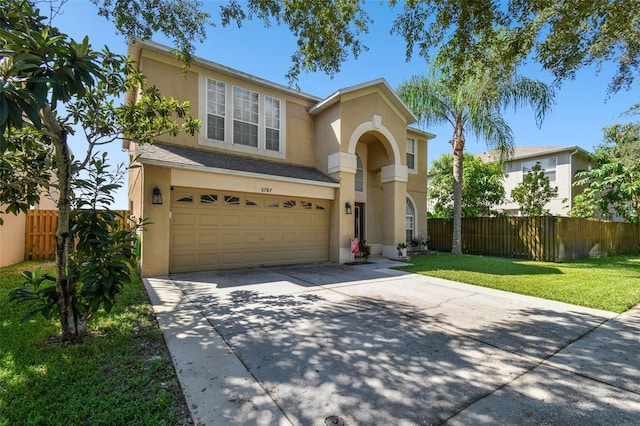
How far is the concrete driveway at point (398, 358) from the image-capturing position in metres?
2.65

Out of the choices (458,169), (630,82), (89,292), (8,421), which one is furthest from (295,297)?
(458,169)

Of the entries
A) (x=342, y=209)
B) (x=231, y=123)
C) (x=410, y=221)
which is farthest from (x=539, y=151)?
(x=231, y=123)

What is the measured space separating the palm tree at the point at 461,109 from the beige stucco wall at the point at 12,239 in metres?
16.0

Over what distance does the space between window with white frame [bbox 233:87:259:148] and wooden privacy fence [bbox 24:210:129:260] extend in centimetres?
545

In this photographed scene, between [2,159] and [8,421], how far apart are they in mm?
3262

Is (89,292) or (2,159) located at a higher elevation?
(2,159)

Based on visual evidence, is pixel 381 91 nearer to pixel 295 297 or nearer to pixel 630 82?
pixel 630 82

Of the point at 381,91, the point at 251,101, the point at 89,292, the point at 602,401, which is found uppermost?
the point at 381,91

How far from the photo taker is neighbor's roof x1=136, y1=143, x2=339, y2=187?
8195 mm

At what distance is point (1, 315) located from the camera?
489 centimetres

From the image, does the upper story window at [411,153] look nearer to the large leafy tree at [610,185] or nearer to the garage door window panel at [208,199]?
the garage door window panel at [208,199]

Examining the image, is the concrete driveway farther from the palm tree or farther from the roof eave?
the palm tree

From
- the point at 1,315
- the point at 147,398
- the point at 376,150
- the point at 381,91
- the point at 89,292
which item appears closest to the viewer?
the point at 147,398

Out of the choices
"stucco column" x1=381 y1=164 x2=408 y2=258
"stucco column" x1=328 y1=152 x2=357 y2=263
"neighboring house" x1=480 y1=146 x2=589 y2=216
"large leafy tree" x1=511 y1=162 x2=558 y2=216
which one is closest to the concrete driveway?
"stucco column" x1=328 y1=152 x2=357 y2=263
